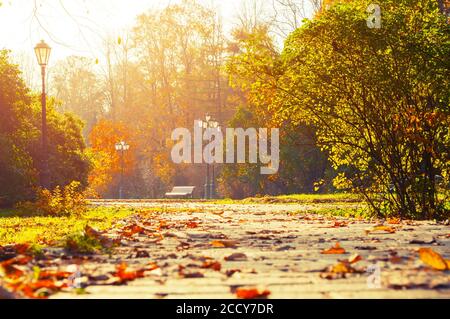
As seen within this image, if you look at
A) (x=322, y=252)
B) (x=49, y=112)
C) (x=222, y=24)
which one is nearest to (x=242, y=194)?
(x=222, y=24)

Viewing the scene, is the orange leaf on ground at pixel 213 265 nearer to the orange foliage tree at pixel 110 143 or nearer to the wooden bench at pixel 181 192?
the wooden bench at pixel 181 192

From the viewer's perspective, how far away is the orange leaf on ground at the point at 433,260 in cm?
499

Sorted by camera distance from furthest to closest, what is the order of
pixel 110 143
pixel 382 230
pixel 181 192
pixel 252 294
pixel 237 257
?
pixel 110 143
pixel 181 192
pixel 382 230
pixel 237 257
pixel 252 294

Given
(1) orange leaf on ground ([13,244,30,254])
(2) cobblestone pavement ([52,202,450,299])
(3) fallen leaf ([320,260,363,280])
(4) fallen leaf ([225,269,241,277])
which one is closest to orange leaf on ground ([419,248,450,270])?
(2) cobblestone pavement ([52,202,450,299])

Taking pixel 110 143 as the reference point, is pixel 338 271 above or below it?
below

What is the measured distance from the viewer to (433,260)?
202 inches

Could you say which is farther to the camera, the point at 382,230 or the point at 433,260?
the point at 382,230

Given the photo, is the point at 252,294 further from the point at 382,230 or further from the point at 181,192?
the point at 181,192

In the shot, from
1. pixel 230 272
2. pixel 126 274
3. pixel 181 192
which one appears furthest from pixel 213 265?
pixel 181 192

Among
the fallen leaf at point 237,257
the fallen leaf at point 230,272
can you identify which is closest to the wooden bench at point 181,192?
the fallen leaf at point 237,257

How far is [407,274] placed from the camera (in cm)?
469
